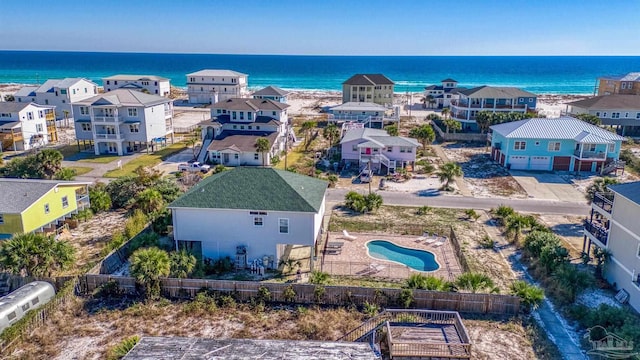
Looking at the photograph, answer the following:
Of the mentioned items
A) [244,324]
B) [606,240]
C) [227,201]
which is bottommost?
[244,324]

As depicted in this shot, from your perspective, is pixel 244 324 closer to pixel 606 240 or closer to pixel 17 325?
pixel 17 325

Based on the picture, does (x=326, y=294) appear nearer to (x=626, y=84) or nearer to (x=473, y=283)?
(x=473, y=283)

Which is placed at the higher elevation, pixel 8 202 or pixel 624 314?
pixel 8 202

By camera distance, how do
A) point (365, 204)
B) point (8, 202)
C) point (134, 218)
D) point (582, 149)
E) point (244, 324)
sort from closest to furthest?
point (244, 324) → point (8, 202) → point (134, 218) → point (365, 204) → point (582, 149)

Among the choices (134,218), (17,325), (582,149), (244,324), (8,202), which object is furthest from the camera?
(582,149)

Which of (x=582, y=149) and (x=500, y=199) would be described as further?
(x=582, y=149)

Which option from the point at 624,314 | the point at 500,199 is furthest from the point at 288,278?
the point at 500,199

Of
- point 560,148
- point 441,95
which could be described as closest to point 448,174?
point 560,148
